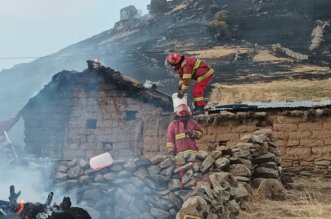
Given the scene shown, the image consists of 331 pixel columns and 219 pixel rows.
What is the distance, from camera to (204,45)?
2116 inches

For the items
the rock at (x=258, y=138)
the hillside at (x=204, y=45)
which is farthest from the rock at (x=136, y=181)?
the hillside at (x=204, y=45)

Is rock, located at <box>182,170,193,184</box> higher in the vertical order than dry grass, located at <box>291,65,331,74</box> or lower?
lower

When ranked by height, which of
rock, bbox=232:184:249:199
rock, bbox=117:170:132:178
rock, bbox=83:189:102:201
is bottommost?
rock, bbox=232:184:249:199

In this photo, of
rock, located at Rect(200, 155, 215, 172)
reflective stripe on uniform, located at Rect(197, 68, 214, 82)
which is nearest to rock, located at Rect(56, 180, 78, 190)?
rock, located at Rect(200, 155, 215, 172)

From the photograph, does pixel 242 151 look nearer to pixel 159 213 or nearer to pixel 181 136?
pixel 181 136

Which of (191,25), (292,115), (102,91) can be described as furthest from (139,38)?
(292,115)

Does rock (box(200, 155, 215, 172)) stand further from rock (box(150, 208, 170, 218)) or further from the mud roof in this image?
the mud roof

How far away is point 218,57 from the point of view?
156 ft

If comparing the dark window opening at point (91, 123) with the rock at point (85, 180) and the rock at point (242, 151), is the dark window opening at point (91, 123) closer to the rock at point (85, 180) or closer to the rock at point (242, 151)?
the rock at point (242, 151)

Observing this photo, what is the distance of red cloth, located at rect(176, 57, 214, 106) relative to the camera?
10883 mm

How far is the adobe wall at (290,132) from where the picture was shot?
13.5 metres

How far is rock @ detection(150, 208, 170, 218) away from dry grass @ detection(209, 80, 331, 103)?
907 inches

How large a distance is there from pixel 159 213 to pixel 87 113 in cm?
1051

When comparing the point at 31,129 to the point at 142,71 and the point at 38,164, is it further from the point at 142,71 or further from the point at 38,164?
the point at 142,71
